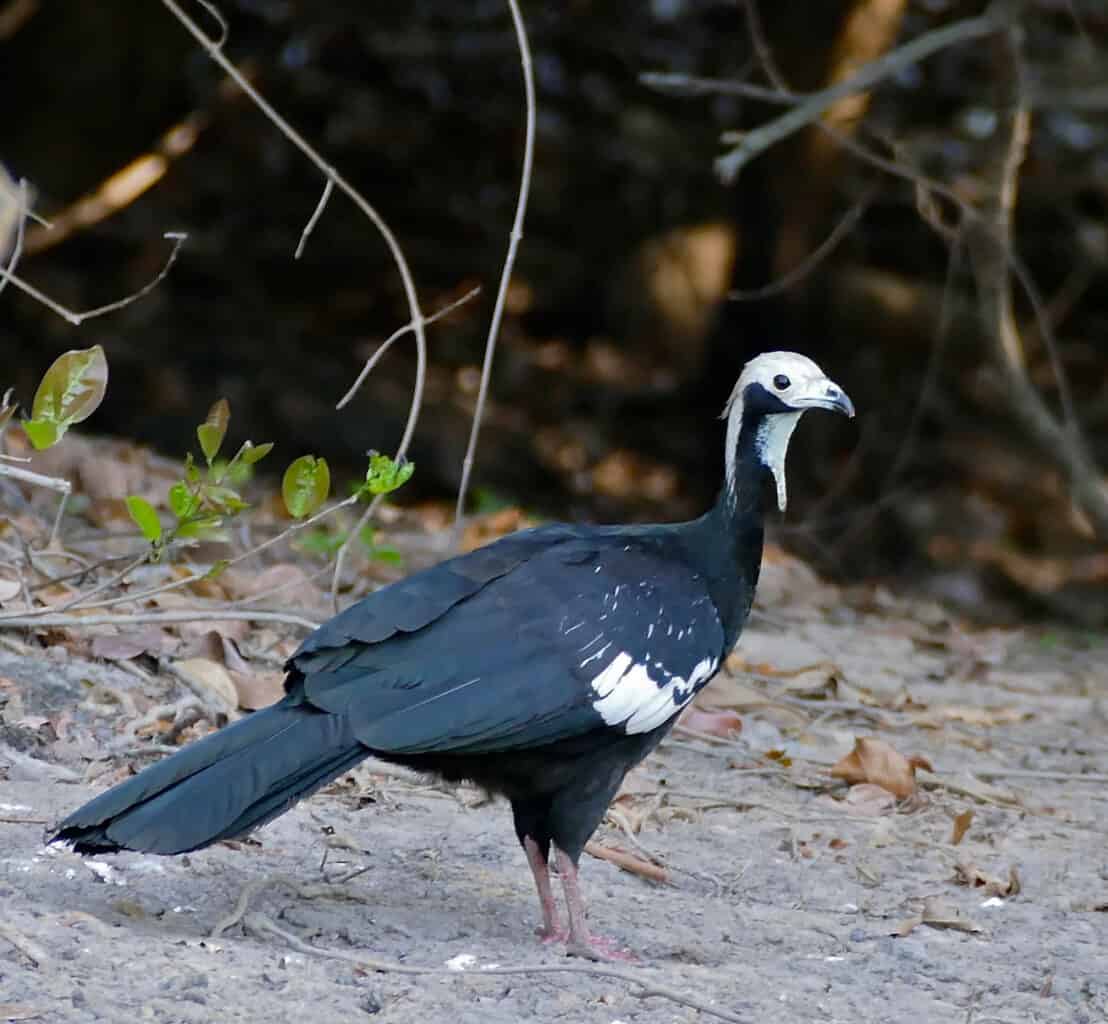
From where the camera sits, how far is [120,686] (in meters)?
4.49

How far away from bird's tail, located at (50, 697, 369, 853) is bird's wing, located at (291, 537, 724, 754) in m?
0.06

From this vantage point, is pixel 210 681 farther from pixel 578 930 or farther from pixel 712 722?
pixel 712 722

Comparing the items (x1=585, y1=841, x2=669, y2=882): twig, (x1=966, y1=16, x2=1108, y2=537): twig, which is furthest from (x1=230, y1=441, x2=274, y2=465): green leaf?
(x1=966, y1=16, x2=1108, y2=537): twig

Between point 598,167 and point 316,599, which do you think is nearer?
point 316,599

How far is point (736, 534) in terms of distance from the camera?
4.08 meters

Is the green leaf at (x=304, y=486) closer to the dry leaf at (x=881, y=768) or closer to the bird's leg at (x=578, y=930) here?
the bird's leg at (x=578, y=930)

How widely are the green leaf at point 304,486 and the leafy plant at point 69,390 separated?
464 millimetres

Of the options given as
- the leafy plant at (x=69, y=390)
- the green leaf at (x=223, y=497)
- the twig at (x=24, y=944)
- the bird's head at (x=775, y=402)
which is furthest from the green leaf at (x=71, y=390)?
the bird's head at (x=775, y=402)

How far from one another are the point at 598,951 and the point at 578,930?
91mm

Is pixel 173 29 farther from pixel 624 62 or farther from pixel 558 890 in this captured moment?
pixel 558 890

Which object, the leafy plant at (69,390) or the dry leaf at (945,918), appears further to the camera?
the dry leaf at (945,918)

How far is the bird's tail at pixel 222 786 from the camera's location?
10.5ft

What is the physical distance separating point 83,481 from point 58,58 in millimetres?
4704

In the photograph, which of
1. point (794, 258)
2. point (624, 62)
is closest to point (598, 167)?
point (624, 62)
